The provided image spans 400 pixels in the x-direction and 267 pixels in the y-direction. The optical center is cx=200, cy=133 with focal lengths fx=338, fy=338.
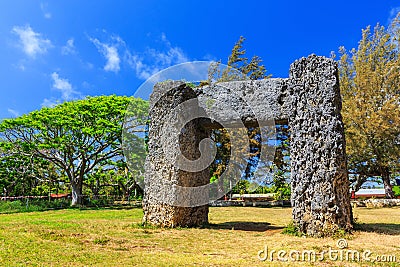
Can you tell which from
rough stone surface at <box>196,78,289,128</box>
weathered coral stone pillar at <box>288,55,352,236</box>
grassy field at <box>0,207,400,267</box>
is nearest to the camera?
grassy field at <box>0,207,400,267</box>

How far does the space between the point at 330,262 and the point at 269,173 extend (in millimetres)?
17480

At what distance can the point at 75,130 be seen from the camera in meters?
19.1

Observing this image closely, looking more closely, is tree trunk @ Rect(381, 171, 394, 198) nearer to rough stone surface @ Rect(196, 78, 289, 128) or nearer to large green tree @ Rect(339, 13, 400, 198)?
large green tree @ Rect(339, 13, 400, 198)

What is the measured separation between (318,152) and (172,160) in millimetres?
3219

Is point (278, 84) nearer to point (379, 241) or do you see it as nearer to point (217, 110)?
point (217, 110)

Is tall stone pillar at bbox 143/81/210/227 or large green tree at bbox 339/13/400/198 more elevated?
large green tree at bbox 339/13/400/198

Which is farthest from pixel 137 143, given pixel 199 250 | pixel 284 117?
pixel 199 250

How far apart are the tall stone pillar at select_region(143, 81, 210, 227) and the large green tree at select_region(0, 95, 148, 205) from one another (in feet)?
33.0

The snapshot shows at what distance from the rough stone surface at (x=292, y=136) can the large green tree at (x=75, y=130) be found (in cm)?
1019

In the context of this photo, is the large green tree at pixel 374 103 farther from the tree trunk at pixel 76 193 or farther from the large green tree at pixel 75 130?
the tree trunk at pixel 76 193

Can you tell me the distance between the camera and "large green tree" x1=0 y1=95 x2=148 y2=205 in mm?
18688

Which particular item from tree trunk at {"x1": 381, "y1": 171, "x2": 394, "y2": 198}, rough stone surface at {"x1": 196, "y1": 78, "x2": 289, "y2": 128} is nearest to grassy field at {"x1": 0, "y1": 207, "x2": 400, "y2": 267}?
rough stone surface at {"x1": 196, "y1": 78, "x2": 289, "y2": 128}

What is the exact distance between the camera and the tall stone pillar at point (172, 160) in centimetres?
782

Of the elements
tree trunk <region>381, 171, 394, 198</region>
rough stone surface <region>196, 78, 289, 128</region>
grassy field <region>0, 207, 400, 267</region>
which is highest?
rough stone surface <region>196, 78, 289, 128</region>
